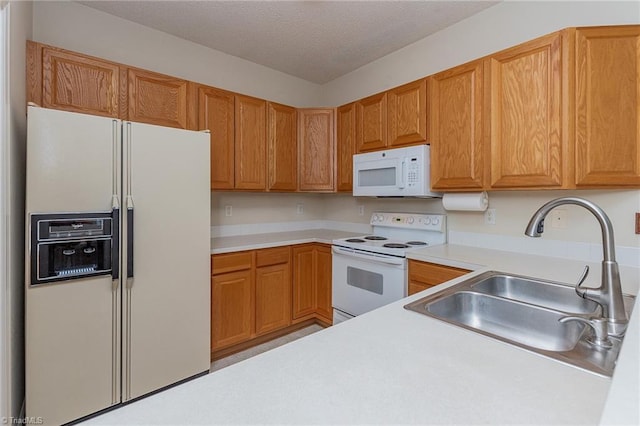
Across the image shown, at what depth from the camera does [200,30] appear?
2.52 meters

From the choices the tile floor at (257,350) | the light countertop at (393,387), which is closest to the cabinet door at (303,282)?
the tile floor at (257,350)

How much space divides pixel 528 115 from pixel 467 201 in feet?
2.15

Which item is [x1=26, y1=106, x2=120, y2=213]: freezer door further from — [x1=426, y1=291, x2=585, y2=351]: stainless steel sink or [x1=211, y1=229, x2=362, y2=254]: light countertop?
[x1=426, y1=291, x2=585, y2=351]: stainless steel sink

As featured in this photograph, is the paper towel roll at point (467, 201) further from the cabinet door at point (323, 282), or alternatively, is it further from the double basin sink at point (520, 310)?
the cabinet door at point (323, 282)

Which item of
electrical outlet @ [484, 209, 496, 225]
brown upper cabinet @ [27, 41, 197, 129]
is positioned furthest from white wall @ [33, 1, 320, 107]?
electrical outlet @ [484, 209, 496, 225]

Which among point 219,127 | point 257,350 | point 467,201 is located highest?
point 219,127

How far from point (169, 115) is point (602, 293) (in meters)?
2.53

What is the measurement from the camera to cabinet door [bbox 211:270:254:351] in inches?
89.6

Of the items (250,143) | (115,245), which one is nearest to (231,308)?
(115,245)

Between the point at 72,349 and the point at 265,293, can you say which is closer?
the point at 72,349

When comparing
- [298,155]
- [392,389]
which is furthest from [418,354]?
[298,155]

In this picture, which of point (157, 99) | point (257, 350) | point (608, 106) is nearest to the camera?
point (608, 106)

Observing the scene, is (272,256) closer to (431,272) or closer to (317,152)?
(317,152)

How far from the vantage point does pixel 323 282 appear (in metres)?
2.83
